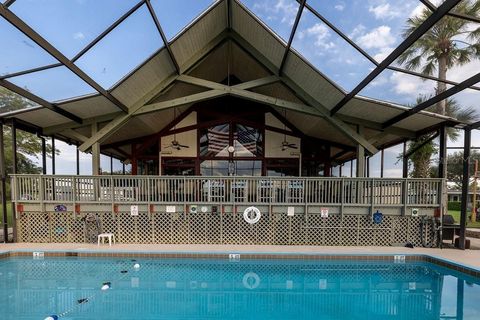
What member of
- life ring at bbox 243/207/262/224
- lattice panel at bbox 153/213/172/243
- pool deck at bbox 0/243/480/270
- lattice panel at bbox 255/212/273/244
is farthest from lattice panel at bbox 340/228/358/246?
lattice panel at bbox 153/213/172/243

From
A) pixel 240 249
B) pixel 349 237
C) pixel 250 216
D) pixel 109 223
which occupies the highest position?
pixel 250 216

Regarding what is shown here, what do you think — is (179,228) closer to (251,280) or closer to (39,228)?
(251,280)

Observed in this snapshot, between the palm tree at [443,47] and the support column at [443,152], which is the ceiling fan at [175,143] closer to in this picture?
the support column at [443,152]

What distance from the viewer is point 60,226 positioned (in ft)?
27.5

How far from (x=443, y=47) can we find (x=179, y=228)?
14477mm

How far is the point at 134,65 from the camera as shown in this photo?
739cm

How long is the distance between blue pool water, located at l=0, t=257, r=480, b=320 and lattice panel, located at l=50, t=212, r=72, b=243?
120 cm

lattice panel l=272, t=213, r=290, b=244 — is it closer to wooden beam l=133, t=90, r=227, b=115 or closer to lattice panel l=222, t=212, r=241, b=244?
lattice panel l=222, t=212, r=241, b=244

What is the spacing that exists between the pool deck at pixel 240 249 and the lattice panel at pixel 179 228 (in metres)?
0.33

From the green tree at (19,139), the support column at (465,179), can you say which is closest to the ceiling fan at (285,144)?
the support column at (465,179)

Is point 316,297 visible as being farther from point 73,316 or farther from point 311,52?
point 311,52

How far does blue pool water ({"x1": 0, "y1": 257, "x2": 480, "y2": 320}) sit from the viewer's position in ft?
15.4

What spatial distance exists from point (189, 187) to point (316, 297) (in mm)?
5176

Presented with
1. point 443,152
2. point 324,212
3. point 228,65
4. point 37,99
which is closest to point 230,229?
point 324,212
